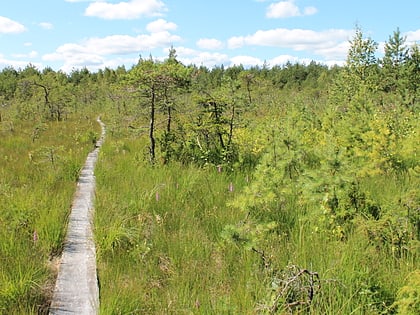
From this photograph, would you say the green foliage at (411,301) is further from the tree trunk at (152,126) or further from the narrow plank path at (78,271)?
the tree trunk at (152,126)

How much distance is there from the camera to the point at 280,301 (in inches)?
115

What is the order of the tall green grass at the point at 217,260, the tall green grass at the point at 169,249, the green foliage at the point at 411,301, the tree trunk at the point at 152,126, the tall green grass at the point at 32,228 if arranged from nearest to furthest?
the green foliage at the point at 411,301 → the tall green grass at the point at 217,260 → the tall green grass at the point at 169,249 → the tall green grass at the point at 32,228 → the tree trunk at the point at 152,126

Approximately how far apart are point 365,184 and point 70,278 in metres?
4.24

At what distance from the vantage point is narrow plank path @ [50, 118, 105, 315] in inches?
124

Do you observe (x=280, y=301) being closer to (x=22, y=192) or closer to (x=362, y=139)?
(x=22, y=192)

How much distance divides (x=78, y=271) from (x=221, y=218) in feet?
5.94

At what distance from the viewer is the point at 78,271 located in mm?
3730

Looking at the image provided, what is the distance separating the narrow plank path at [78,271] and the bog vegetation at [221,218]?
109 millimetres

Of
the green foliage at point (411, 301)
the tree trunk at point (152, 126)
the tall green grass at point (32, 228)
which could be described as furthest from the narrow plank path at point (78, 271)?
the tree trunk at point (152, 126)

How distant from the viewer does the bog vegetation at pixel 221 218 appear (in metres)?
3.08

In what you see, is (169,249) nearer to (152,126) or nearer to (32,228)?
(32,228)

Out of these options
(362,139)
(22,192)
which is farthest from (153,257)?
(362,139)

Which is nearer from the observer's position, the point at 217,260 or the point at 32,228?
the point at 217,260

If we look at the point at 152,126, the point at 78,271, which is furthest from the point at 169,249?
the point at 152,126
